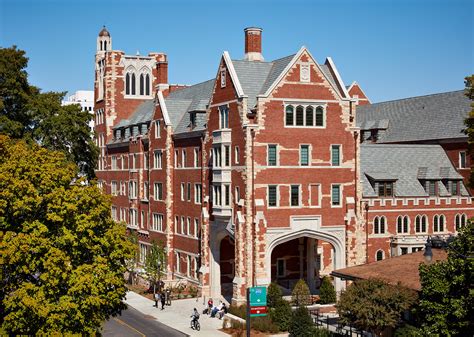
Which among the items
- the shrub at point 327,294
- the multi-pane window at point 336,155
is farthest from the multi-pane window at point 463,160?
the shrub at point 327,294

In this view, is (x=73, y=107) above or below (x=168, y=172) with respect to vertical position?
above

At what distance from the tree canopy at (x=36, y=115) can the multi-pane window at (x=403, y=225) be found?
2951cm

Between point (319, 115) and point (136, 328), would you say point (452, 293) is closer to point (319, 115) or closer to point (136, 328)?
point (136, 328)

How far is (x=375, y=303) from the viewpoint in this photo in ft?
→ 123

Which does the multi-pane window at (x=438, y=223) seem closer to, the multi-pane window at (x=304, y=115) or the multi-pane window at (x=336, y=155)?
the multi-pane window at (x=336, y=155)

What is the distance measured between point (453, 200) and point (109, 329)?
113ft

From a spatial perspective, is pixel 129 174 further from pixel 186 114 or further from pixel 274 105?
pixel 274 105

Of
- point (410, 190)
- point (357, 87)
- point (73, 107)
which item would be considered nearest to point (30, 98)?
point (73, 107)

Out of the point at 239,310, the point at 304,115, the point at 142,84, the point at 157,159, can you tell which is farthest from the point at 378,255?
the point at 142,84

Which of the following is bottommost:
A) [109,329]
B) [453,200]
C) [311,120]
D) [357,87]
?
[109,329]

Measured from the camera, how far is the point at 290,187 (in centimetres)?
5500

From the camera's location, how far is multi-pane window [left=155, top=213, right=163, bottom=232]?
73.6 m

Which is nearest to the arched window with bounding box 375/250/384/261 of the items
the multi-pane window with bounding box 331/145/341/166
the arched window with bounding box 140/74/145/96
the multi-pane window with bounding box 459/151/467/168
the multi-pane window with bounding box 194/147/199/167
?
the multi-pane window with bounding box 331/145/341/166

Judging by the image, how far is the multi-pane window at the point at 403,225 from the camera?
64.4 meters
